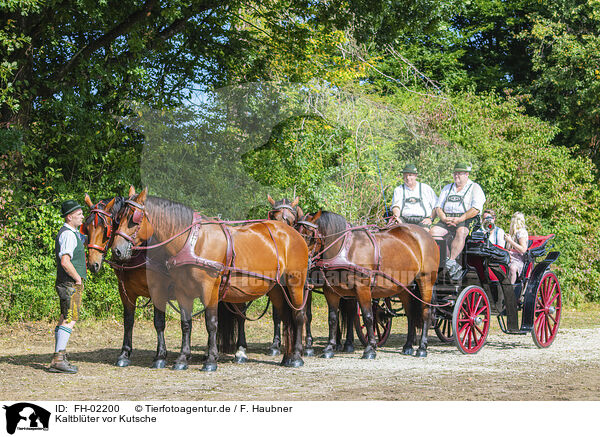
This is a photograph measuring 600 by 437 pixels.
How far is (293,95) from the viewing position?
14547 millimetres

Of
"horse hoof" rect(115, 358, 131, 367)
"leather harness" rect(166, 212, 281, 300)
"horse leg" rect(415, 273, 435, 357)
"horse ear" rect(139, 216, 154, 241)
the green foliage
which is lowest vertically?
"horse hoof" rect(115, 358, 131, 367)

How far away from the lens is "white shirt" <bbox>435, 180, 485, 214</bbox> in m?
9.35

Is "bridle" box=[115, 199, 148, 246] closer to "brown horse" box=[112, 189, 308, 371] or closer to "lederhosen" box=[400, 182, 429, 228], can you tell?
"brown horse" box=[112, 189, 308, 371]

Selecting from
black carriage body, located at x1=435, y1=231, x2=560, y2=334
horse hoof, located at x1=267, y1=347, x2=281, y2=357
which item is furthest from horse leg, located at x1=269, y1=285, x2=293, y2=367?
black carriage body, located at x1=435, y1=231, x2=560, y2=334

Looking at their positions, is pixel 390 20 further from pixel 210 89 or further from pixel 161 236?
pixel 161 236

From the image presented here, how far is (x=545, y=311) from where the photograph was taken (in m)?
9.88

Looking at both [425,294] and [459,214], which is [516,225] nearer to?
[459,214]

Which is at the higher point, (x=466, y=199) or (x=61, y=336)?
(x=466, y=199)

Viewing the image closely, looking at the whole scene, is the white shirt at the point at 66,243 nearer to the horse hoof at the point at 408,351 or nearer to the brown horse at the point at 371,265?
the brown horse at the point at 371,265

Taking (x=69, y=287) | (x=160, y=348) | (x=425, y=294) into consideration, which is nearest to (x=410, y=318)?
(x=425, y=294)

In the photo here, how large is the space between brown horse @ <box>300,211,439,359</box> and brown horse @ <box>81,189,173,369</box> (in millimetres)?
2078

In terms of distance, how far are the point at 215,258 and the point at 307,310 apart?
2.43m

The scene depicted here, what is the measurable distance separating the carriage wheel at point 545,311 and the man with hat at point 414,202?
6.39 ft

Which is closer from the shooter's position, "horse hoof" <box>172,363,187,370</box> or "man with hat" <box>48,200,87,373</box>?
"man with hat" <box>48,200,87,373</box>
